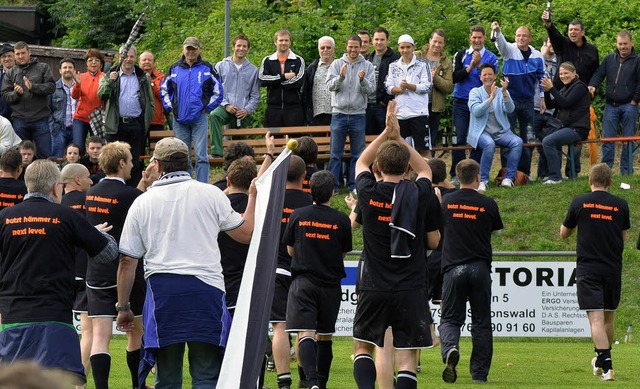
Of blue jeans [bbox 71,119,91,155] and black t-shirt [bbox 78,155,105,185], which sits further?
blue jeans [bbox 71,119,91,155]

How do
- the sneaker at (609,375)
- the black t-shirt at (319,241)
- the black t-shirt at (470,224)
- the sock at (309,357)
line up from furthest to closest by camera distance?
the sneaker at (609,375)
the black t-shirt at (470,224)
the sock at (309,357)
the black t-shirt at (319,241)

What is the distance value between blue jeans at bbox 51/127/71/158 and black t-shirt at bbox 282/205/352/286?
9.22 meters

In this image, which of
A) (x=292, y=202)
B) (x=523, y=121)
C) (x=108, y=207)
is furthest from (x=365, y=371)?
(x=523, y=121)

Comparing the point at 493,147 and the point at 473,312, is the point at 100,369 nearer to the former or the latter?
the point at 473,312

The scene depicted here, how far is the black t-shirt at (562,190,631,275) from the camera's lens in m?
11.1

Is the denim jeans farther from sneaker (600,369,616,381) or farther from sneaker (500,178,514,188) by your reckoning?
sneaker (500,178,514,188)

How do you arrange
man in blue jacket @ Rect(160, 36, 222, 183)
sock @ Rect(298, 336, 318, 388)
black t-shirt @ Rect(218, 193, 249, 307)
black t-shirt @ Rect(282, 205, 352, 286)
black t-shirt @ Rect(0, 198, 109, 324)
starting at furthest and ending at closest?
man in blue jacket @ Rect(160, 36, 222, 183)
sock @ Rect(298, 336, 318, 388)
black t-shirt @ Rect(282, 205, 352, 286)
black t-shirt @ Rect(218, 193, 249, 307)
black t-shirt @ Rect(0, 198, 109, 324)

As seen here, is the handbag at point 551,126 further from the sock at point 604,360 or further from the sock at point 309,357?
the sock at point 309,357

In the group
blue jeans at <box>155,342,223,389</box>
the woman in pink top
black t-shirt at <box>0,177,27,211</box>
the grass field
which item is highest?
the woman in pink top

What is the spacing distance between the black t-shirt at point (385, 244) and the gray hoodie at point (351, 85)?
8622mm

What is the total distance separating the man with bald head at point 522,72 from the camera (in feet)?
59.3

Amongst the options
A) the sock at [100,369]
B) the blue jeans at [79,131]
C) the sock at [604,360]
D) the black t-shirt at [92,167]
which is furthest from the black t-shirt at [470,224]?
the blue jeans at [79,131]

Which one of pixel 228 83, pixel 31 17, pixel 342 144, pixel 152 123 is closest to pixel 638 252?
pixel 342 144

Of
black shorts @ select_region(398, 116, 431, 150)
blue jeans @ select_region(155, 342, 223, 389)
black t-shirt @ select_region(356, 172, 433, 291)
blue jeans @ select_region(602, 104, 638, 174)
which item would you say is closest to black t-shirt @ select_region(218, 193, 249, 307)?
black t-shirt @ select_region(356, 172, 433, 291)
